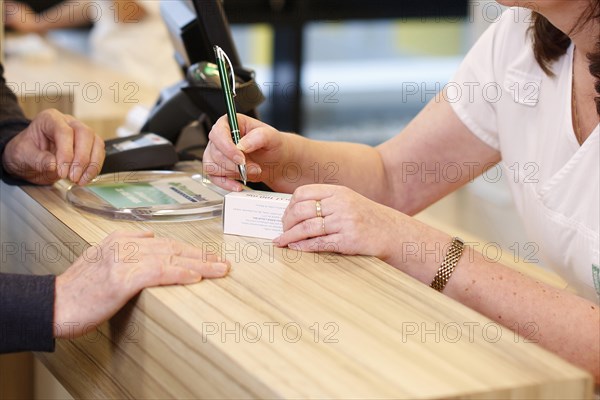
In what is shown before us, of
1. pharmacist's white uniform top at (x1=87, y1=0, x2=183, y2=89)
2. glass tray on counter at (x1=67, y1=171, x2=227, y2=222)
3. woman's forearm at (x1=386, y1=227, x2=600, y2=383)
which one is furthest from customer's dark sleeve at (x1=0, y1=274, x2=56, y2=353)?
pharmacist's white uniform top at (x1=87, y1=0, x2=183, y2=89)

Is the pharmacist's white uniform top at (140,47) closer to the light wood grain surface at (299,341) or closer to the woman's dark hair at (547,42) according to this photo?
the woman's dark hair at (547,42)

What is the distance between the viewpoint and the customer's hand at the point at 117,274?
3.39 feet

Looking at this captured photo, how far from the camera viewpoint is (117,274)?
3.40 ft

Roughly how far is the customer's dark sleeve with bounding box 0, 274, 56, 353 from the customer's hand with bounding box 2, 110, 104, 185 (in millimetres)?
351

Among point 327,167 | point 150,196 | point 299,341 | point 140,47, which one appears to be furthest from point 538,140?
point 140,47

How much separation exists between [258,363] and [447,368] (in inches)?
6.8

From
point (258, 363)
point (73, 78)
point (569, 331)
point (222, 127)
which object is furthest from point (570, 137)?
point (73, 78)

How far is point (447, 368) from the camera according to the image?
0.85m

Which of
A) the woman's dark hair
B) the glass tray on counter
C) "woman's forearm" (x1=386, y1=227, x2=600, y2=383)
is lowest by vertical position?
"woman's forearm" (x1=386, y1=227, x2=600, y2=383)

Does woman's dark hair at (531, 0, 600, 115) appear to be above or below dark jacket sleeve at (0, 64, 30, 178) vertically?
above

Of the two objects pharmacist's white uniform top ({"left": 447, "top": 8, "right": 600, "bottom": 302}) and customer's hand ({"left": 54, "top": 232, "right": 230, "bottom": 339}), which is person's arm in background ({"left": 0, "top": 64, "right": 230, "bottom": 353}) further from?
pharmacist's white uniform top ({"left": 447, "top": 8, "right": 600, "bottom": 302})

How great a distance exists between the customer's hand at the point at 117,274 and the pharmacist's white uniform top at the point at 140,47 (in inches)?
90.7

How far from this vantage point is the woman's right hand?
1306 millimetres

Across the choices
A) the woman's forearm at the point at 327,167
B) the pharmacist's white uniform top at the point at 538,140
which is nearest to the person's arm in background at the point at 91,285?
the woman's forearm at the point at 327,167
